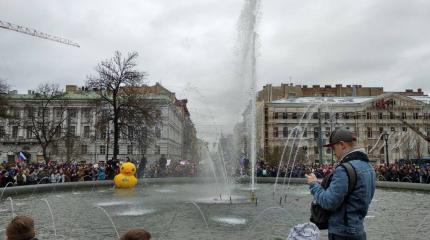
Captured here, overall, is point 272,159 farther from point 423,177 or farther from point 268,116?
point 423,177

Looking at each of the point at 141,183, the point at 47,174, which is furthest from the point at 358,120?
the point at 47,174

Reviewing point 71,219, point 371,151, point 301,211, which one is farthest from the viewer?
point 371,151

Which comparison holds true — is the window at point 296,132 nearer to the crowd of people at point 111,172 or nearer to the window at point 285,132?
the window at point 285,132

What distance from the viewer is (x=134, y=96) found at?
45.4 m

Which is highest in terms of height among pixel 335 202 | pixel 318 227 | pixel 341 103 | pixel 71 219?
Answer: pixel 341 103

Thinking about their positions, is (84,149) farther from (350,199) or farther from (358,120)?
(350,199)

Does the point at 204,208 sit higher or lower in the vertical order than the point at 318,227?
lower

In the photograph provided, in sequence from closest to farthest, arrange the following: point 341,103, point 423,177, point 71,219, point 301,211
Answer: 1. point 71,219
2. point 301,211
3. point 423,177
4. point 341,103

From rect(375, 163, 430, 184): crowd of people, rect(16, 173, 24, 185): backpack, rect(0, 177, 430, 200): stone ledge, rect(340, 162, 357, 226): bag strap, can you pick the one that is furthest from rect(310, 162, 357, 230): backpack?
rect(375, 163, 430, 184): crowd of people

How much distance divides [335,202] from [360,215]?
0.41 m

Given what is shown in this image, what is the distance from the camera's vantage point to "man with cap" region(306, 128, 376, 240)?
436 cm

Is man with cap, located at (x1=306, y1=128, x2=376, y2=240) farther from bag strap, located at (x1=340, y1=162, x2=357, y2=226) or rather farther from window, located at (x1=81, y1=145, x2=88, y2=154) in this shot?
window, located at (x1=81, y1=145, x2=88, y2=154)

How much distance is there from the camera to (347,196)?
447 centimetres

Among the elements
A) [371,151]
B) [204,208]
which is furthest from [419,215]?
[371,151]
